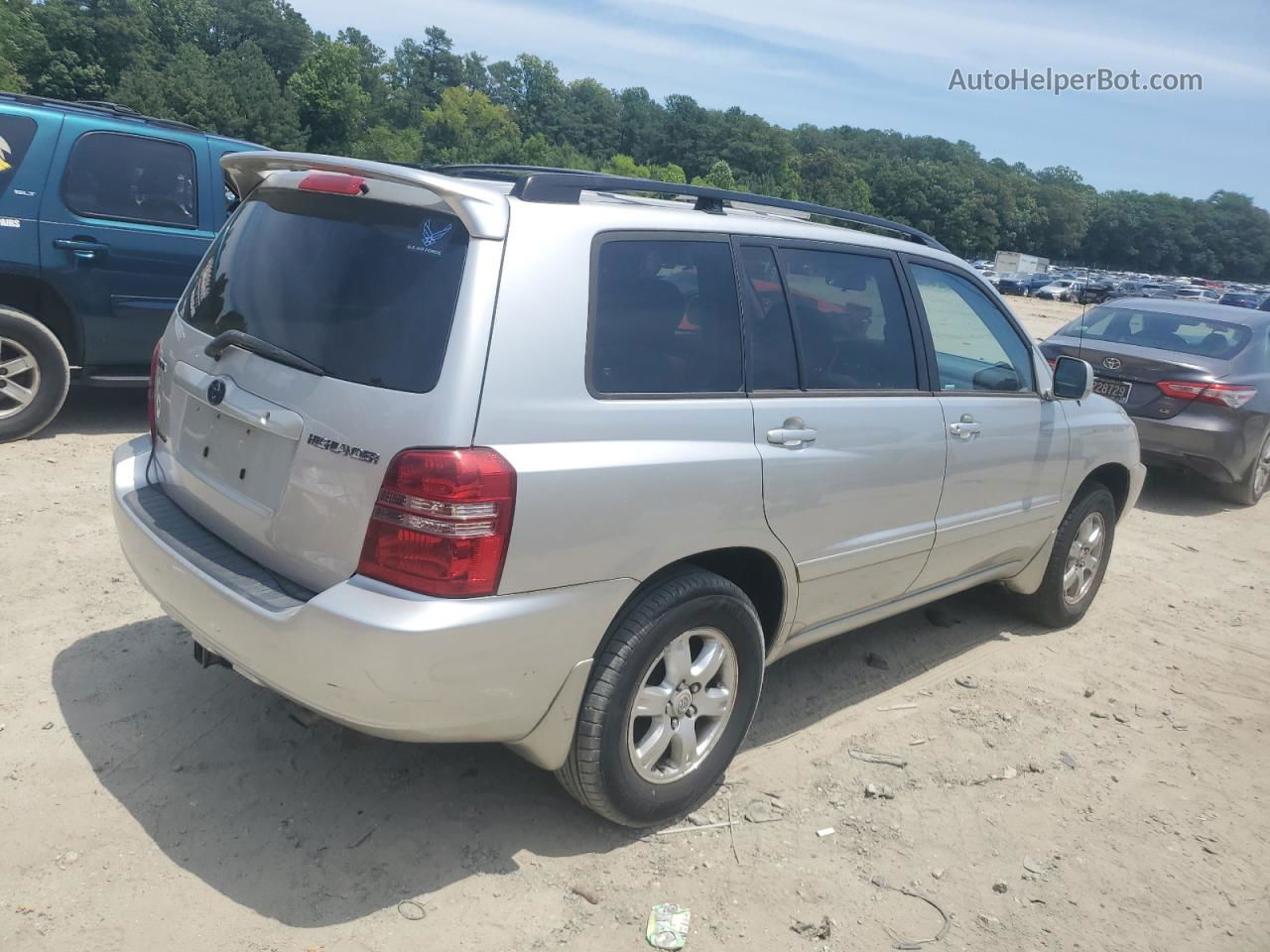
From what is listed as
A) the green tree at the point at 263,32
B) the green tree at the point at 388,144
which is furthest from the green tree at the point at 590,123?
the green tree at the point at 388,144

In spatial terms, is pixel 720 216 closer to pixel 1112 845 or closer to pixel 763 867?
pixel 763 867

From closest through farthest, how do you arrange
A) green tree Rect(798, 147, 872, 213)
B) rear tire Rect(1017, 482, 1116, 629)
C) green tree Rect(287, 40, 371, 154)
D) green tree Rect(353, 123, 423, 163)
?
rear tire Rect(1017, 482, 1116, 629) < green tree Rect(353, 123, 423, 163) < green tree Rect(287, 40, 371, 154) < green tree Rect(798, 147, 872, 213)

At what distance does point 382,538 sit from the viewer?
251 cm

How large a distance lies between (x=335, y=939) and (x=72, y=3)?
3932 inches

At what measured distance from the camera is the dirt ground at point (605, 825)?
9.00ft

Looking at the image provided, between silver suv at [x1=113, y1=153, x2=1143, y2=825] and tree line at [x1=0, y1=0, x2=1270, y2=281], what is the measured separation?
212 feet

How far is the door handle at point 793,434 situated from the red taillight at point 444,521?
39.8 inches

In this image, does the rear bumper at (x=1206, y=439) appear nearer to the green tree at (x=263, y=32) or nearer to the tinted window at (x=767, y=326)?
the tinted window at (x=767, y=326)

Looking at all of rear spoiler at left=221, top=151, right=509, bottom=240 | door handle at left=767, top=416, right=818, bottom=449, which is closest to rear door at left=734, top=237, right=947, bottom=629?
door handle at left=767, top=416, right=818, bottom=449

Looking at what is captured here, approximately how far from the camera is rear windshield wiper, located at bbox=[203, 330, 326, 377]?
2.74m

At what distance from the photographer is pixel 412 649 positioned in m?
2.43

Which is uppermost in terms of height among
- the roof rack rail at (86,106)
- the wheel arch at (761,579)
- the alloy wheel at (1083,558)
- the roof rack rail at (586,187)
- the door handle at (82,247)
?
the roof rack rail at (86,106)

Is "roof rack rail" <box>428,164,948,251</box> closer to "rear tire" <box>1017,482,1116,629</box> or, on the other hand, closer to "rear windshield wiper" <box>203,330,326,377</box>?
"rear windshield wiper" <box>203,330,326,377</box>

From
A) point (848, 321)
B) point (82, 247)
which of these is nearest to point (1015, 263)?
point (82, 247)
